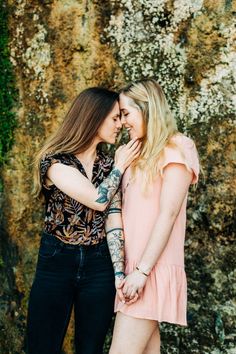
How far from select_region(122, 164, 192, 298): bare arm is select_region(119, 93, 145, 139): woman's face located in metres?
0.30

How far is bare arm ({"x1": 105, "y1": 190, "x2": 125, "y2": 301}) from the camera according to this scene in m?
3.06

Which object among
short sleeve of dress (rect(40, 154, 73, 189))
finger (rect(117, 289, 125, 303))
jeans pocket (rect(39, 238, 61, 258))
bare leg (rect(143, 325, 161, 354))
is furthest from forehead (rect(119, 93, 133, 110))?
bare leg (rect(143, 325, 161, 354))

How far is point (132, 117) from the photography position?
10.3 feet

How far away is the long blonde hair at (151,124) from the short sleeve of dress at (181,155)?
0.03 meters

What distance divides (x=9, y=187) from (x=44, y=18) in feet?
4.33

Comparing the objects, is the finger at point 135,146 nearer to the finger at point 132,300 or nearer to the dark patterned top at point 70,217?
the dark patterned top at point 70,217

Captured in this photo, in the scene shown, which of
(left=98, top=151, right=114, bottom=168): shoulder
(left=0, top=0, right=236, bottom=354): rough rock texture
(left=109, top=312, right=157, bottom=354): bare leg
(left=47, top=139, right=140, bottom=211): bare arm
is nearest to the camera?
(left=109, top=312, right=157, bottom=354): bare leg

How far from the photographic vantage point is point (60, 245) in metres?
3.12

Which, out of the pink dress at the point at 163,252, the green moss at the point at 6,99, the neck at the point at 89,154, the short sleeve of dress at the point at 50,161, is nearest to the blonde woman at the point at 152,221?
the pink dress at the point at 163,252

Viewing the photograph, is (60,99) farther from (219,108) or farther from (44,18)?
(219,108)

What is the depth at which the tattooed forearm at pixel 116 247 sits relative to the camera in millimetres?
3062

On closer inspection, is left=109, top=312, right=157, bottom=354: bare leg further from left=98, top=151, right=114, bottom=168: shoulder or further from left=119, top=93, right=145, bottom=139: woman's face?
left=119, top=93, right=145, bottom=139: woman's face

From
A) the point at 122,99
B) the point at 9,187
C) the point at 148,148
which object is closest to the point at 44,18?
the point at 9,187

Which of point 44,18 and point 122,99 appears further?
point 44,18
